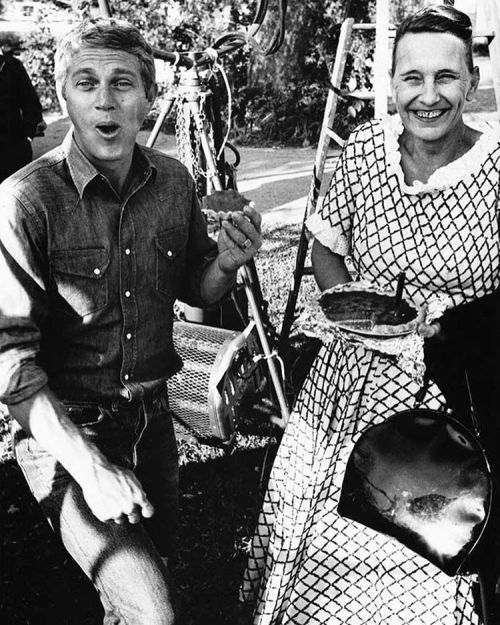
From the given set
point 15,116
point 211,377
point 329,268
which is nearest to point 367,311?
point 329,268

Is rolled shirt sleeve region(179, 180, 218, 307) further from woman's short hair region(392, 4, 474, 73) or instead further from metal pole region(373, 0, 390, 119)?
metal pole region(373, 0, 390, 119)

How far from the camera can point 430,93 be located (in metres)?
1.87

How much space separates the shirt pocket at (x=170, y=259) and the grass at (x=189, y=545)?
3.78 ft

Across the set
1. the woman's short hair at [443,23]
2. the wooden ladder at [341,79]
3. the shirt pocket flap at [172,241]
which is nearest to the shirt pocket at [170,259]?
the shirt pocket flap at [172,241]

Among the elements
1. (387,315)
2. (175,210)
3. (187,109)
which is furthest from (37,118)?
(387,315)

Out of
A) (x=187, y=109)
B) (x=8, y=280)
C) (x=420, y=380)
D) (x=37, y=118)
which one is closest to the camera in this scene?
(x=8, y=280)

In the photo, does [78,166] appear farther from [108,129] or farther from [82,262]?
[82,262]

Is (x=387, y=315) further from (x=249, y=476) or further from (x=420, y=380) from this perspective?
(x=249, y=476)

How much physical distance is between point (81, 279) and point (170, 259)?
0.91 ft

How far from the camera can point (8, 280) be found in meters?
1.57

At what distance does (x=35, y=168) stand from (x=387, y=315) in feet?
3.00

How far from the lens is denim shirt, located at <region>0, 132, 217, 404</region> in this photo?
5.18 feet

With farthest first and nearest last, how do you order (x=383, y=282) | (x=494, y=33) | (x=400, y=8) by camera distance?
(x=400, y=8), (x=494, y=33), (x=383, y=282)

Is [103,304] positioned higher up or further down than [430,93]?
further down
